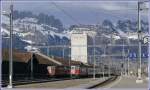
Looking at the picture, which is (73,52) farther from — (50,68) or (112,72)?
(112,72)

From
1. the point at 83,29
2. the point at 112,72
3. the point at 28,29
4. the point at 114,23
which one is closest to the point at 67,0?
the point at 114,23

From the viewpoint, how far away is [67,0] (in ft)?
58.7

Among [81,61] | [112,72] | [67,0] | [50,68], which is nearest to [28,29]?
[67,0]

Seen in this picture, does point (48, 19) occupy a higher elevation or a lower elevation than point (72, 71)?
higher

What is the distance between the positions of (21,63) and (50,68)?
8.93 metres

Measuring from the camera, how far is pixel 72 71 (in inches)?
3312

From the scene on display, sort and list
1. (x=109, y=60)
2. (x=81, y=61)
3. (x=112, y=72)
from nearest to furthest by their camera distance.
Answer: (x=81, y=61) → (x=109, y=60) → (x=112, y=72)

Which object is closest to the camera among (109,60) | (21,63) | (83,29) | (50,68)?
(83,29)

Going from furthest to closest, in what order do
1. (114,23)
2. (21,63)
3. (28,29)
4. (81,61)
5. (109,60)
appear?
(109,60), (81,61), (21,63), (28,29), (114,23)

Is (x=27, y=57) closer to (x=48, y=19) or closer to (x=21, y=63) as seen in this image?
(x=21, y=63)

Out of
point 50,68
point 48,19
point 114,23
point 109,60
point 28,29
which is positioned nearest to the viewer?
point 48,19

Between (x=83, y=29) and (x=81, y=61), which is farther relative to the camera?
(x=81, y=61)

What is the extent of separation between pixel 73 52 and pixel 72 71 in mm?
4424

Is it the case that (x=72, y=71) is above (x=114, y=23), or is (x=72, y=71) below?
below
